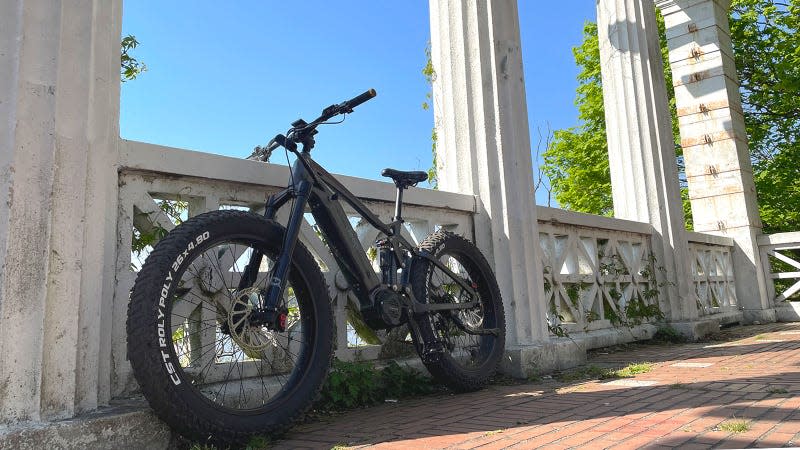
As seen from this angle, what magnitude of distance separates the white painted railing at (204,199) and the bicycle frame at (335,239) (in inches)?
10.5

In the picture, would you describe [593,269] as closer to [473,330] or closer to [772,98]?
[473,330]

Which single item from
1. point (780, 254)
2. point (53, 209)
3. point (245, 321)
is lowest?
point (245, 321)

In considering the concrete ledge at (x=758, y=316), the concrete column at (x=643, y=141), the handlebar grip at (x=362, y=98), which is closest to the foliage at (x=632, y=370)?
the handlebar grip at (x=362, y=98)

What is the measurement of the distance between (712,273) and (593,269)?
140 inches

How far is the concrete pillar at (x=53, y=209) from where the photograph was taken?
85.1 inches

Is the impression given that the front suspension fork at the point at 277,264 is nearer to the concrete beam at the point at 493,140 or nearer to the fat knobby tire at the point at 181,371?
the fat knobby tire at the point at 181,371

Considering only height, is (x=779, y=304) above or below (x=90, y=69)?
below

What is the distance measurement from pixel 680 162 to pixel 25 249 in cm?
1918

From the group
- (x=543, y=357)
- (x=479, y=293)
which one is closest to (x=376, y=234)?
(x=479, y=293)

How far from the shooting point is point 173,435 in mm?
2479

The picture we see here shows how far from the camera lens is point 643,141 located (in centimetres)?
714

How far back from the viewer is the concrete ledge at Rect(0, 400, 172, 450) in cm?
207

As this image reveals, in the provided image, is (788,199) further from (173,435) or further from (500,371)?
(173,435)

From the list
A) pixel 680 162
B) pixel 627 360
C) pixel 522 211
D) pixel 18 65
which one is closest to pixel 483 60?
pixel 522 211
